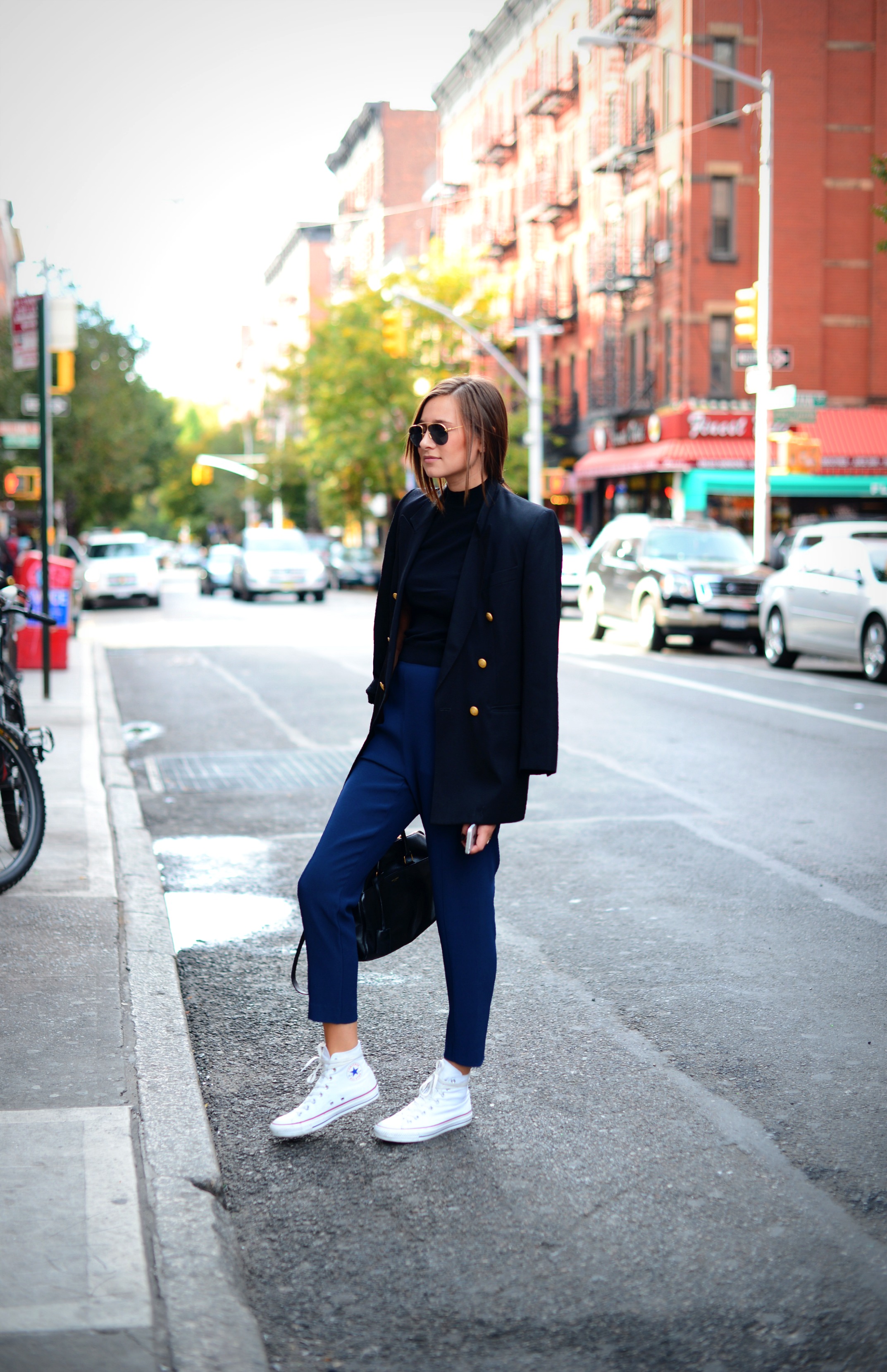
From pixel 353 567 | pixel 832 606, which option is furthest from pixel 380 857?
pixel 353 567

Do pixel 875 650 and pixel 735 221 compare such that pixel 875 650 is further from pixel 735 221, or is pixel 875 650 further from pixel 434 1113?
pixel 735 221

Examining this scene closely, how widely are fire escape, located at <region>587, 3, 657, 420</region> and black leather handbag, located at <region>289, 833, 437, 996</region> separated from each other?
37431 mm

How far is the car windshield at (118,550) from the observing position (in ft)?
124

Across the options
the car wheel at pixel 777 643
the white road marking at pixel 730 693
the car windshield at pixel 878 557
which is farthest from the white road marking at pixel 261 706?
the car windshield at pixel 878 557

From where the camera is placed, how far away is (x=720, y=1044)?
4.80 m

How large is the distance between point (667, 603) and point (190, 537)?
428ft

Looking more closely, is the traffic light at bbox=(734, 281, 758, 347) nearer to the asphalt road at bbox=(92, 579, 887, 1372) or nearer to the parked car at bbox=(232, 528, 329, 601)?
the parked car at bbox=(232, 528, 329, 601)

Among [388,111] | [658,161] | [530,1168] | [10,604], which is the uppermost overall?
[388,111]

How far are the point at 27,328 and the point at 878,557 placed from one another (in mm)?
9170

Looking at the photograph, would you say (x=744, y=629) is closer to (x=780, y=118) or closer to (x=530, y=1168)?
(x=530, y=1168)

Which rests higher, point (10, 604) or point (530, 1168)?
point (10, 604)

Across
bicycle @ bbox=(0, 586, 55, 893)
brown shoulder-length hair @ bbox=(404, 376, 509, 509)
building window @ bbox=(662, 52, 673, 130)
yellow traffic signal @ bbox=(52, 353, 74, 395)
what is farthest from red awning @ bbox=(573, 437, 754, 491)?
brown shoulder-length hair @ bbox=(404, 376, 509, 509)

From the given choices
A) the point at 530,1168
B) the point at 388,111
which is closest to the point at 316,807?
the point at 530,1168

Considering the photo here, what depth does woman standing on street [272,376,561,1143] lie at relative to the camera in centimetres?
376
